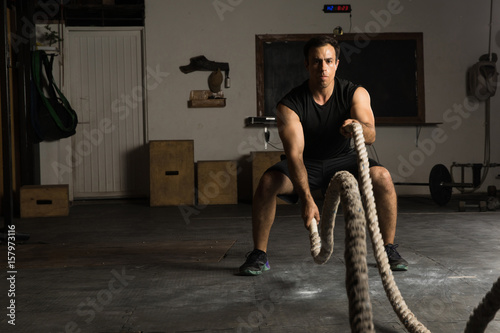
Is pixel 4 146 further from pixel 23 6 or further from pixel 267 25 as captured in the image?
pixel 267 25

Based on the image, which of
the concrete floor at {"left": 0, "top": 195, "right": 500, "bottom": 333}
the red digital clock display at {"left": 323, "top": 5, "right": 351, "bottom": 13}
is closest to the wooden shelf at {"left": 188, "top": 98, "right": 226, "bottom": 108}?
the red digital clock display at {"left": 323, "top": 5, "right": 351, "bottom": 13}

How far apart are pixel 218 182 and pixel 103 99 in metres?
1.70

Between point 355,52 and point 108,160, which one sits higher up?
point 355,52

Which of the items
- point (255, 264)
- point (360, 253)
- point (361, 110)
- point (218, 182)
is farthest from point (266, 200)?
point (218, 182)

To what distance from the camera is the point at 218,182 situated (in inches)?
240

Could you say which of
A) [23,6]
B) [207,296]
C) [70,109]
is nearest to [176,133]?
[70,109]

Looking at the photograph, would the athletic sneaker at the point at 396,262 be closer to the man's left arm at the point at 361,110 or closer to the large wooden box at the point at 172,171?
the man's left arm at the point at 361,110

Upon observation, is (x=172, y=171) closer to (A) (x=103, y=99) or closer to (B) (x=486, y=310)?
(A) (x=103, y=99)

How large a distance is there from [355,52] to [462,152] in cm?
174

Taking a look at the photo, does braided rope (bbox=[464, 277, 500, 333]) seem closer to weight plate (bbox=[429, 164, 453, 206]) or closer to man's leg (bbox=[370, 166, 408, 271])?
man's leg (bbox=[370, 166, 408, 271])

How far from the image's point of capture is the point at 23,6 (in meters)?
5.99

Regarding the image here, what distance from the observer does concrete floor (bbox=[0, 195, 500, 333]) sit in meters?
1.89

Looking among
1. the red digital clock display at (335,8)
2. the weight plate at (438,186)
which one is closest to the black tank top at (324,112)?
the weight plate at (438,186)

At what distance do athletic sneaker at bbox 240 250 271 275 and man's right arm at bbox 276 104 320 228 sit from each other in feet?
1.27
